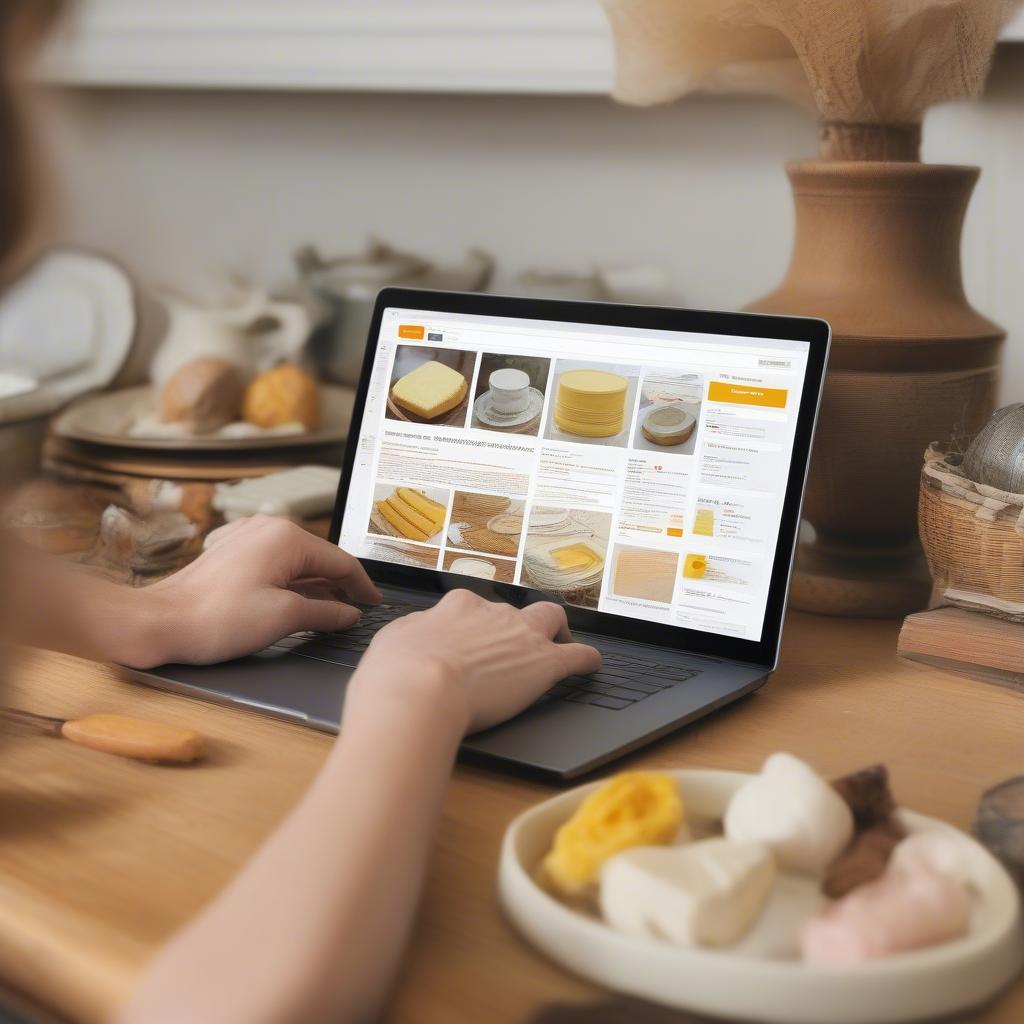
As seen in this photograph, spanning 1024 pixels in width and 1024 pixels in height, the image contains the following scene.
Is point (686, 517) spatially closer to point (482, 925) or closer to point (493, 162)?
point (482, 925)

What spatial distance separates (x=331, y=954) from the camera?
0.38 meters

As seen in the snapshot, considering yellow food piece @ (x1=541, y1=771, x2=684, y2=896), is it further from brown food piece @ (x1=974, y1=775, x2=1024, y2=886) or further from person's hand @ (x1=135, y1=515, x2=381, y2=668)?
A: person's hand @ (x1=135, y1=515, x2=381, y2=668)

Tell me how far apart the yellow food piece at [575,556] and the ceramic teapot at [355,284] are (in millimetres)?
644

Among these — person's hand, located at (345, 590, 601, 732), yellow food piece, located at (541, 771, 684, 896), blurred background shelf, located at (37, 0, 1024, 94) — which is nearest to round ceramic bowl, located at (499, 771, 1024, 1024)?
yellow food piece, located at (541, 771, 684, 896)

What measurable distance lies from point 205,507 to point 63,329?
717 millimetres

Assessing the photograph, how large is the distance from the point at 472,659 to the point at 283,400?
70cm

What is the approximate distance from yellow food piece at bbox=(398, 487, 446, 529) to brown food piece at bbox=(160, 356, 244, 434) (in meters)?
0.43

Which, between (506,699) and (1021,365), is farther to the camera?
(1021,365)

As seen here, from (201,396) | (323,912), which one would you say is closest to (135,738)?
(323,912)

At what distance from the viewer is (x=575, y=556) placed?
782 millimetres

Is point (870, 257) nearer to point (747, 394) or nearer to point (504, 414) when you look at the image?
point (747, 394)

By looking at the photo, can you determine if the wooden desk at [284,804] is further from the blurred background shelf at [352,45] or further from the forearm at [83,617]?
the blurred background shelf at [352,45]

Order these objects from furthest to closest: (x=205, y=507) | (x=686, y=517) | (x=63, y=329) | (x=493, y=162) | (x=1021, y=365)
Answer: (x=63, y=329) → (x=493, y=162) → (x=1021, y=365) → (x=205, y=507) → (x=686, y=517)

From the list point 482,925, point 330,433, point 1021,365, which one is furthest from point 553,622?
point 1021,365
